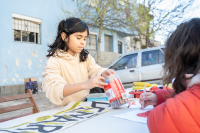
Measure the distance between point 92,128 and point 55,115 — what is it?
0.39m

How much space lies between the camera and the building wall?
22.1 feet

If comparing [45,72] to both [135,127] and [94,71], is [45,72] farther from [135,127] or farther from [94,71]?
[135,127]

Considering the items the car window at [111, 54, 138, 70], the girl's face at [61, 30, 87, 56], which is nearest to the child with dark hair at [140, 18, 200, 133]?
the girl's face at [61, 30, 87, 56]

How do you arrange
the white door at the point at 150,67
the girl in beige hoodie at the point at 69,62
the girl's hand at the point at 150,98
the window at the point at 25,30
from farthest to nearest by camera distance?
the window at the point at 25,30
the white door at the point at 150,67
the girl in beige hoodie at the point at 69,62
the girl's hand at the point at 150,98

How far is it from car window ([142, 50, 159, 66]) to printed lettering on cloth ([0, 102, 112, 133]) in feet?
14.3

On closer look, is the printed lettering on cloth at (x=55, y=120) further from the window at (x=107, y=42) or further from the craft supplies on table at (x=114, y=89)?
the window at (x=107, y=42)

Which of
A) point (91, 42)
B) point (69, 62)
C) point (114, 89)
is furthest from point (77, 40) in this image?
point (91, 42)

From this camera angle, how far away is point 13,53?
7.04 metres

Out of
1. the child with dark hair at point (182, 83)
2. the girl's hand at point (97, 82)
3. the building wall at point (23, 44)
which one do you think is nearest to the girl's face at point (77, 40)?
the girl's hand at point (97, 82)

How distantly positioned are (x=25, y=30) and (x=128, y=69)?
4937mm

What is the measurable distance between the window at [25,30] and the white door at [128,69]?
4.35 m

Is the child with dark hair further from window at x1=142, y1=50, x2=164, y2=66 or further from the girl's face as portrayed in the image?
window at x1=142, y1=50, x2=164, y2=66

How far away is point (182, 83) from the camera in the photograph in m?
0.78

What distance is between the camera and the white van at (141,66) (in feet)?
17.7
